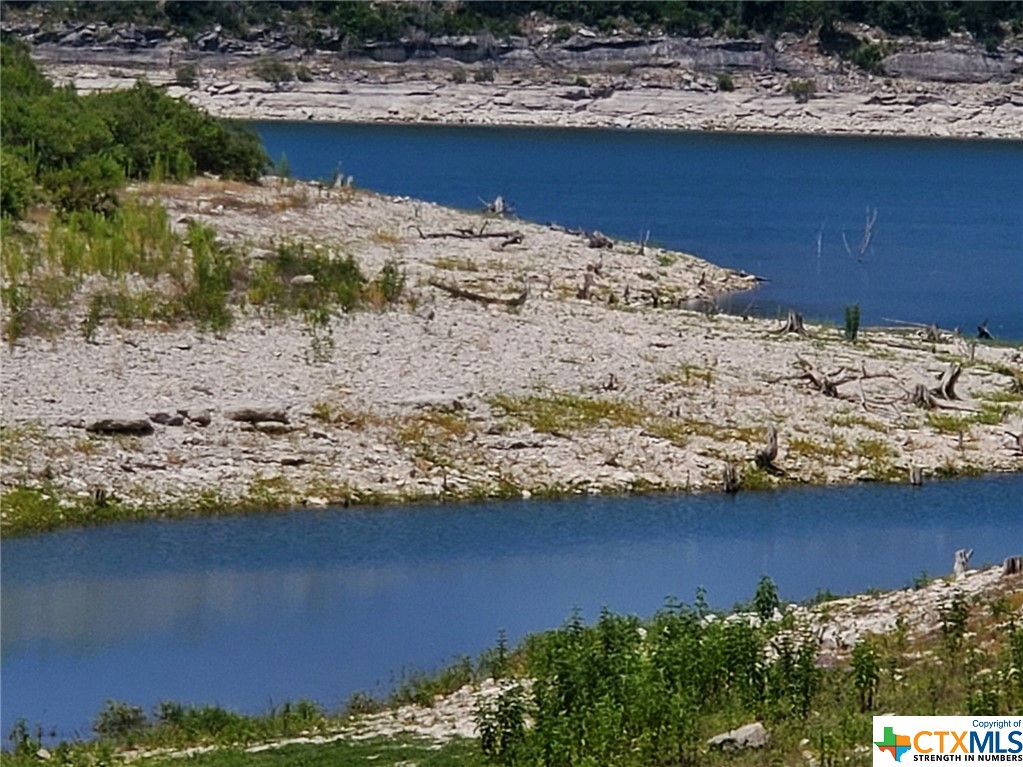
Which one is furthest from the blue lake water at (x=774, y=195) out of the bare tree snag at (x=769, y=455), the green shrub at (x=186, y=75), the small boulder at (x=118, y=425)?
the small boulder at (x=118, y=425)

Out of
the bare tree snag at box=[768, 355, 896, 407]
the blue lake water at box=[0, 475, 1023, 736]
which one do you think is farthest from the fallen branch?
the bare tree snag at box=[768, 355, 896, 407]

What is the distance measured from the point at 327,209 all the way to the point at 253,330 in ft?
45.3

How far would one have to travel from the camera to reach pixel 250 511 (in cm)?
2673

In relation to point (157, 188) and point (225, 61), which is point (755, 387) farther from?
point (225, 61)

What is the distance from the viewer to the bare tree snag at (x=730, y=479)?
28.8 metres

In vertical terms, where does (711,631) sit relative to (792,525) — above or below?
above

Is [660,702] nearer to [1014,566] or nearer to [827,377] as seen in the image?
[1014,566]

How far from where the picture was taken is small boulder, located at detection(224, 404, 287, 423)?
28.6 m

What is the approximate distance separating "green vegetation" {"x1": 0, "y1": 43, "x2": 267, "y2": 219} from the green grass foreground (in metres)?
19.2

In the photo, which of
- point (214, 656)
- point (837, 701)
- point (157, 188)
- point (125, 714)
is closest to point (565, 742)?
point (837, 701)

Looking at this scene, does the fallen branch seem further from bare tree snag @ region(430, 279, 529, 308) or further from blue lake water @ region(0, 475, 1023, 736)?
bare tree snag @ region(430, 279, 529, 308)

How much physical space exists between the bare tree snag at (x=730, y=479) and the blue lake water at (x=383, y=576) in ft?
0.63

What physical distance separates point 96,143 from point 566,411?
1541cm

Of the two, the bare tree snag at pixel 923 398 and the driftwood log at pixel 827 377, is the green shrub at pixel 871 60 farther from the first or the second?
the bare tree snag at pixel 923 398
